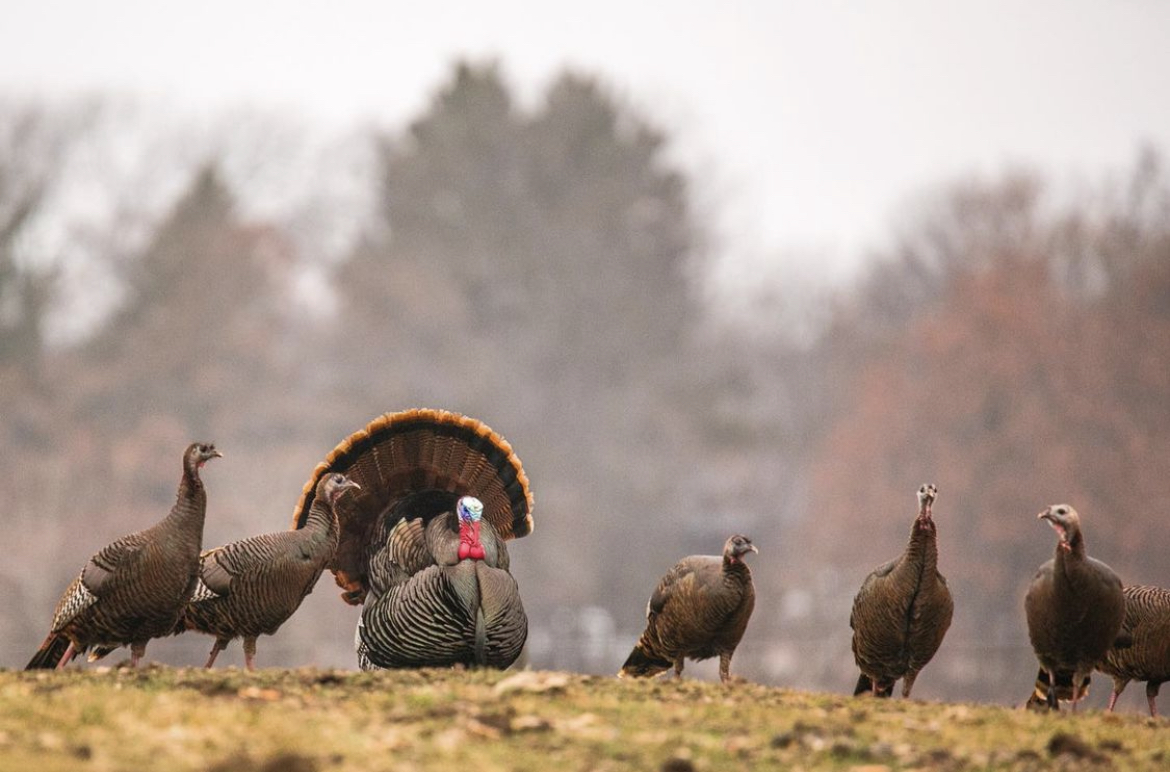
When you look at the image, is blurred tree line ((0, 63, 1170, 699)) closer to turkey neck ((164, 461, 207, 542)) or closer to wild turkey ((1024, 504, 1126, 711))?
turkey neck ((164, 461, 207, 542))

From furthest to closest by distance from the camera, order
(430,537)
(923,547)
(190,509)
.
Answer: (430,537) → (923,547) → (190,509)

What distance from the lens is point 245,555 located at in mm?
13086

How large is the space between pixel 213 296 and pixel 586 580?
14746 mm

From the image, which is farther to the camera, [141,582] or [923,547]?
[923,547]

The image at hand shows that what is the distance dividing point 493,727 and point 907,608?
400 centimetres

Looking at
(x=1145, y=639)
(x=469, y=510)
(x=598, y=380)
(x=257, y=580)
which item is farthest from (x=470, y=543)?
(x=598, y=380)

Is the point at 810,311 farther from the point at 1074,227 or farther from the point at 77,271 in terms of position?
the point at 77,271

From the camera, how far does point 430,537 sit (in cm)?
1394

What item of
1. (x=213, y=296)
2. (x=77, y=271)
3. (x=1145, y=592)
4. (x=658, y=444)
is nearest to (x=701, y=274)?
(x=658, y=444)

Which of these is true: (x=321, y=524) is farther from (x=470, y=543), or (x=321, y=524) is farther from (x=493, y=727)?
(x=493, y=727)

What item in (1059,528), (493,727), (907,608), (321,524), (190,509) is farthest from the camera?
(321,524)

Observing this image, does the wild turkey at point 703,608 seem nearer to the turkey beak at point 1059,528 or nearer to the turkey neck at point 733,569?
the turkey neck at point 733,569

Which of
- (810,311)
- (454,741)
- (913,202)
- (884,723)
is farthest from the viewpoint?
(810,311)

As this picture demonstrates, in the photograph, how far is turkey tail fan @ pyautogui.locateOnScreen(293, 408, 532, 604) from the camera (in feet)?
48.0
